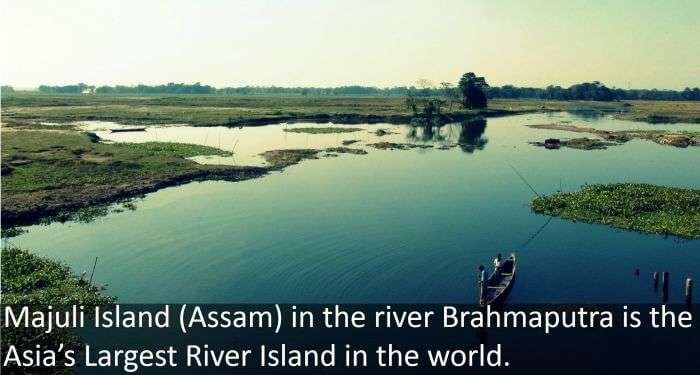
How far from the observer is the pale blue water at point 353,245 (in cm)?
2820

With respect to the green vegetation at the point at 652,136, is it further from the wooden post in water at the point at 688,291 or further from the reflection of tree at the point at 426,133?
the wooden post in water at the point at 688,291

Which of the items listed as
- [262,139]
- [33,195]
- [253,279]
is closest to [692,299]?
[253,279]

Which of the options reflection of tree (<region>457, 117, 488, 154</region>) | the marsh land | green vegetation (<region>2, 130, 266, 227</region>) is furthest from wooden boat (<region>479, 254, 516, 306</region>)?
reflection of tree (<region>457, 117, 488, 154</region>)

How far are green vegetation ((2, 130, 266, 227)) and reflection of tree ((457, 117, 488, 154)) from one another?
41.1 m

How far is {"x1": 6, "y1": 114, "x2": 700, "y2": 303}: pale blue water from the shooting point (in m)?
28.2

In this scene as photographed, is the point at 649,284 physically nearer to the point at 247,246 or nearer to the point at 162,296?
the point at 247,246

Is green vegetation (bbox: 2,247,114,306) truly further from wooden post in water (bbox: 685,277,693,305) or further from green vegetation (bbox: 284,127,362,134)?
green vegetation (bbox: 284,127,362,134)

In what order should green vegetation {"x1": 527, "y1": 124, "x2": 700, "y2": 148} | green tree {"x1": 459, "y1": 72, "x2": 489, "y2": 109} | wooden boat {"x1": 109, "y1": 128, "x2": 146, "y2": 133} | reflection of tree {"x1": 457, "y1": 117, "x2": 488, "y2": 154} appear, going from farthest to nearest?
1. green tree {"x1": 459, "y1": 72, "x2": 489, "y2": 109}
2. wooden boat {"x1": 109, "y1": 128, "x2": 146, "y2": 133}
3. green vegetation {"x1": 527, "y1": 124, "x2": 700, "y2": 148}
4. reflection of tree {"x1": 457, "y1": 117, "x2": 488, "y2": 154}

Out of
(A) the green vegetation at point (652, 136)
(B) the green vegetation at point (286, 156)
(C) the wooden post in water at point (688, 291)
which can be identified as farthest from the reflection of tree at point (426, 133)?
(C) the wooden post in water at point (688, 291)

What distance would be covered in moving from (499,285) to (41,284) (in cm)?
2480

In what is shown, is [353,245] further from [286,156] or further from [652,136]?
[652,136]

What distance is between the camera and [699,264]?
3178 cm

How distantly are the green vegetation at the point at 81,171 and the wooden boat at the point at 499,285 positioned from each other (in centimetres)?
3334

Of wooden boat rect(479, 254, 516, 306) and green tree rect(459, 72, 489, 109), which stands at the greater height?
green tree rect(459, 72, 489, 109)
